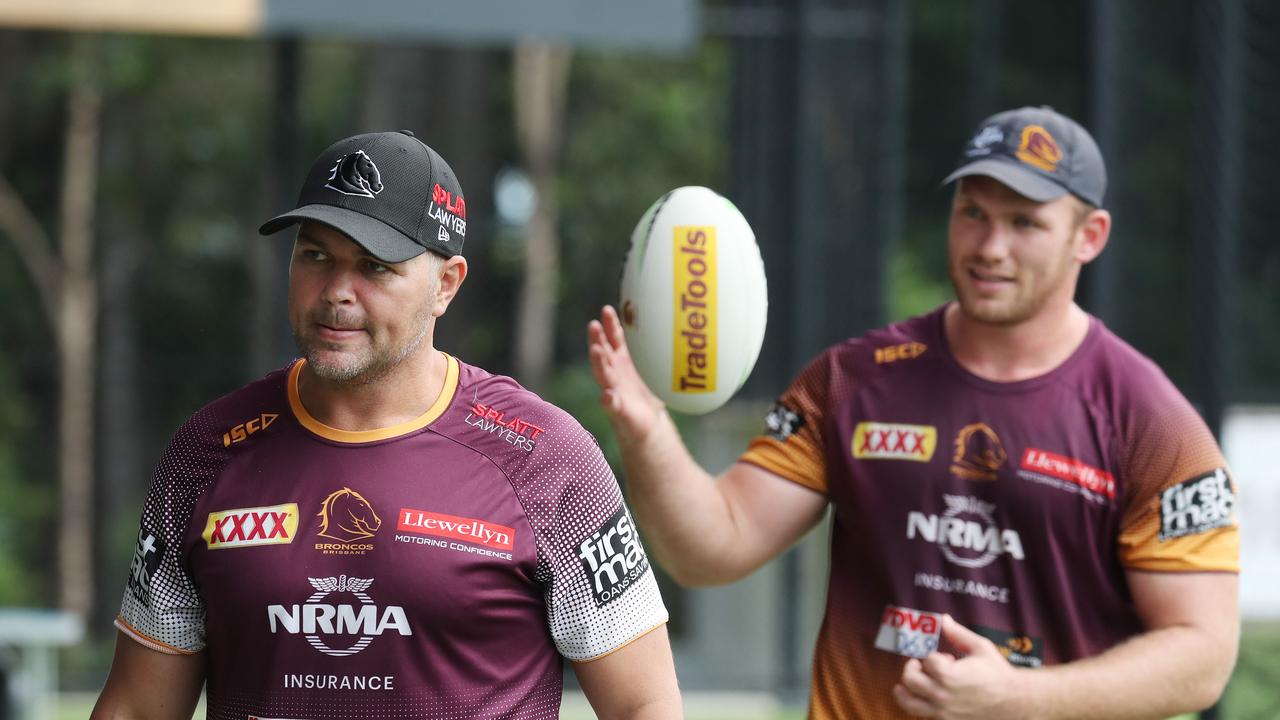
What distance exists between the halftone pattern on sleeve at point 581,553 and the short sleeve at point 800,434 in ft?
2.80

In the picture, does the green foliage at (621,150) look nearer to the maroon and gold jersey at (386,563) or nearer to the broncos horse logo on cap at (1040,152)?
the broncos horse logo on cap at (1040,152)

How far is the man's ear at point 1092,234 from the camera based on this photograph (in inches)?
122

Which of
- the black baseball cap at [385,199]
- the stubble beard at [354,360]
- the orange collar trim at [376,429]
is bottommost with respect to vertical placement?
the orange collar trim at [376,429]

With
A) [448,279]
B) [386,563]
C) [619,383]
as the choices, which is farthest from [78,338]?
[386,563]

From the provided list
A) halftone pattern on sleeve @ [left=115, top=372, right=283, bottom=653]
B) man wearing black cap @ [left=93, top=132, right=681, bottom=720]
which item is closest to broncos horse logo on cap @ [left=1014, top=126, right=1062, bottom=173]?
man wearing black cap @ [left=93, top=132, right=681, bottom=720]

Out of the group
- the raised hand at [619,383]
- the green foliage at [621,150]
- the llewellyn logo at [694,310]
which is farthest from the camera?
the green foliage at [621,150]

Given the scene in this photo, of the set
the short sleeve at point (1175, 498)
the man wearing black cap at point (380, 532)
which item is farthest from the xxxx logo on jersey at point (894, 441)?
the man wearing black cap at point (380, 532)

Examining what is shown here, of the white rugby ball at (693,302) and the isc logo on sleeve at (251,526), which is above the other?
the white rugby ball at (693,302)

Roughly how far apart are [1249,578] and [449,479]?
4321 millimetres

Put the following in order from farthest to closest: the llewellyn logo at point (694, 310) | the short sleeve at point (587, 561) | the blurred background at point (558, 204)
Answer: the blurred background at point (558, 204), the llewellyn logo at point (694, 310), the short sleeve at point (587, 561)

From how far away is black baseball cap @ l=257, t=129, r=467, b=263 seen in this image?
2.27 m

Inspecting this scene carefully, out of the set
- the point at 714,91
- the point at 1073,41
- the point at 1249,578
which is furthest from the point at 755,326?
the point at 714,91

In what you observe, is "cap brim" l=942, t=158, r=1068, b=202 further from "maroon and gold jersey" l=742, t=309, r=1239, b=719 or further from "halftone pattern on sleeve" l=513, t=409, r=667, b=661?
"halftone pattern on sleeve" l=513, t=409, r=667, b=661

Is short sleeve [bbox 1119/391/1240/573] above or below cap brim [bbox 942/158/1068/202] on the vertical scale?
below
